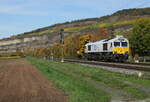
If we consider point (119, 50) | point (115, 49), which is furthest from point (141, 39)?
point (115, 49)

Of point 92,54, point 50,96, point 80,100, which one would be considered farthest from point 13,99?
point 92,54

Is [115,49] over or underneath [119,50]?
over

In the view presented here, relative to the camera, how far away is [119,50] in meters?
39.5

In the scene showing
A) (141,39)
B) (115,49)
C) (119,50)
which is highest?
(141,39)

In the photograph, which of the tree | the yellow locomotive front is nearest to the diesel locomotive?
the yellow locomotive front

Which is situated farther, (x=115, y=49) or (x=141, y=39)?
(x=141, y=39)

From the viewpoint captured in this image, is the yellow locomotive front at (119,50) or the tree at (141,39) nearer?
the yellow locomotive front at (119,50)

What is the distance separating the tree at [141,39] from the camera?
2255 inches

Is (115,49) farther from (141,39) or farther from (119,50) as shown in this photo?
(141,39)

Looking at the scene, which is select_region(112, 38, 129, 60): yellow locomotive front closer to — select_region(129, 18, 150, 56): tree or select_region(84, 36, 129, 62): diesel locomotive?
select_region(84, 36, 129, 62): diesel locomotive

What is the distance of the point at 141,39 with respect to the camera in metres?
58.1

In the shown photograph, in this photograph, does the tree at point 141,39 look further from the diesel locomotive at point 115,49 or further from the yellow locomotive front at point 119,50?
the yellow locomotive front at point 119,50

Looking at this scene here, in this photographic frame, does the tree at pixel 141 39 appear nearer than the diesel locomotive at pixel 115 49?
No

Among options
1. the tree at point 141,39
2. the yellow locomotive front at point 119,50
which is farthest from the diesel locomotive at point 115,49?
the tree at point 141,39
